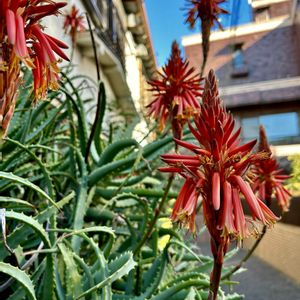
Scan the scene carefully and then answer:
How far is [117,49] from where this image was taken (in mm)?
6695

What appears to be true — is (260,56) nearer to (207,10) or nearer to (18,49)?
(207,10)

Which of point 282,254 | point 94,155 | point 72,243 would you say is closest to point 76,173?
point 94,155

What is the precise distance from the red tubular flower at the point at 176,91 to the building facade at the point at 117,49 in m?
0.52

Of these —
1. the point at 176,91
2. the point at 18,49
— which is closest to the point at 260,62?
the point at 176,91

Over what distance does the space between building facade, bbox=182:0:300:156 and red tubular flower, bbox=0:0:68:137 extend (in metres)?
14.1

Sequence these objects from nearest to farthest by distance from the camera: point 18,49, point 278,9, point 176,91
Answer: point 18,49
point 176,91
point 278,9

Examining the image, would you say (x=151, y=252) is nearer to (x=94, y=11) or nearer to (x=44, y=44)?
(x=44, y=44)

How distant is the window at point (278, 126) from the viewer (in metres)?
13.8

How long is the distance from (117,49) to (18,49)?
6.54m

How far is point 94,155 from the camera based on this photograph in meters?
1.31

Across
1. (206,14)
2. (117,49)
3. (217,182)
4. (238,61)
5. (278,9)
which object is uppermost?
(278,9)

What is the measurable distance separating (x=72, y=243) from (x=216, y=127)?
1.74 feet

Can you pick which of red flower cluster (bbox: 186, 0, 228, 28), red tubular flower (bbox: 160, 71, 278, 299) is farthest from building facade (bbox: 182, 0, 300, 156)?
red tubular flower (bbox: 160, 71, 278, 299)

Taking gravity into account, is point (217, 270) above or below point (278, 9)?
below
